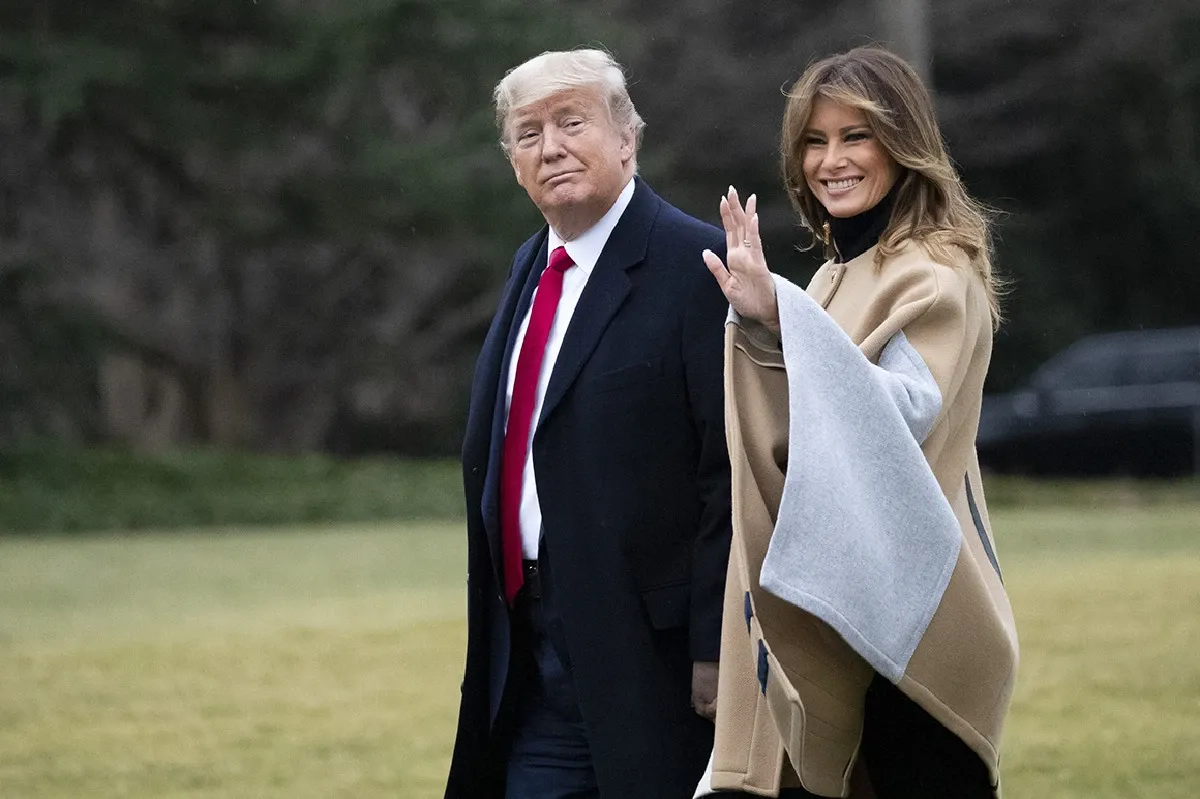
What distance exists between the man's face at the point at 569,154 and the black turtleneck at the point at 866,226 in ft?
1.70

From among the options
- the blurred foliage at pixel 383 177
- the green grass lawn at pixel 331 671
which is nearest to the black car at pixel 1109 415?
the green grass lawn at pixel 331 671

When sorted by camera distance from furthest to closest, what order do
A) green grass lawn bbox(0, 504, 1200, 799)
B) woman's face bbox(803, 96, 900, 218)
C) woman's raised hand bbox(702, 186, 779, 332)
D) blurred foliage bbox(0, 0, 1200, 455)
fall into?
1. blurred foliage bbox(0, 0, 1200, 455)
2. green grass lawn bbox(0, 504, 1200, 799)
3. woman's face bbox(803, 96, 900, 218)
4. woman's raised hand bbox(702, 186, 779, 332)

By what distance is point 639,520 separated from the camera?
334 cm

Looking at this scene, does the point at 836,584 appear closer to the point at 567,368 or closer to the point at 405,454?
the point at 567,368

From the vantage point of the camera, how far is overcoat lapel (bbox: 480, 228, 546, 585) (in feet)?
11.6

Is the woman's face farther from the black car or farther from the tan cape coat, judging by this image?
Result: the black car

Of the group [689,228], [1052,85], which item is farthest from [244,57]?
[689,228]

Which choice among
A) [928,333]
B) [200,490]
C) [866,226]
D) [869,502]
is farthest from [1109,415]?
[869,502]

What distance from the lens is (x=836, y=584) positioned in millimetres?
2775

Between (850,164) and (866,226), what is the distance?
11 centimetres

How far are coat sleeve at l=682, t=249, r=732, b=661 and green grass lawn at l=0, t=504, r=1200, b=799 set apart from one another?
121 inches

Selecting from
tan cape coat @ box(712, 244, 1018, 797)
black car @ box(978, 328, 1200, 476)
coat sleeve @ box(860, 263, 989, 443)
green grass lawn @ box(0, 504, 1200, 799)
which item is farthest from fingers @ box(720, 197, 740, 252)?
black car @ box(978, 328, 1200, 476)

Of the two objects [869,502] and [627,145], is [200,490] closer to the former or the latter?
[627,145]

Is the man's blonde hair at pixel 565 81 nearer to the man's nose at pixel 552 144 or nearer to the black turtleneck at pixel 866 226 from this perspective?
Answer: the man's nose at pixel 552 144
